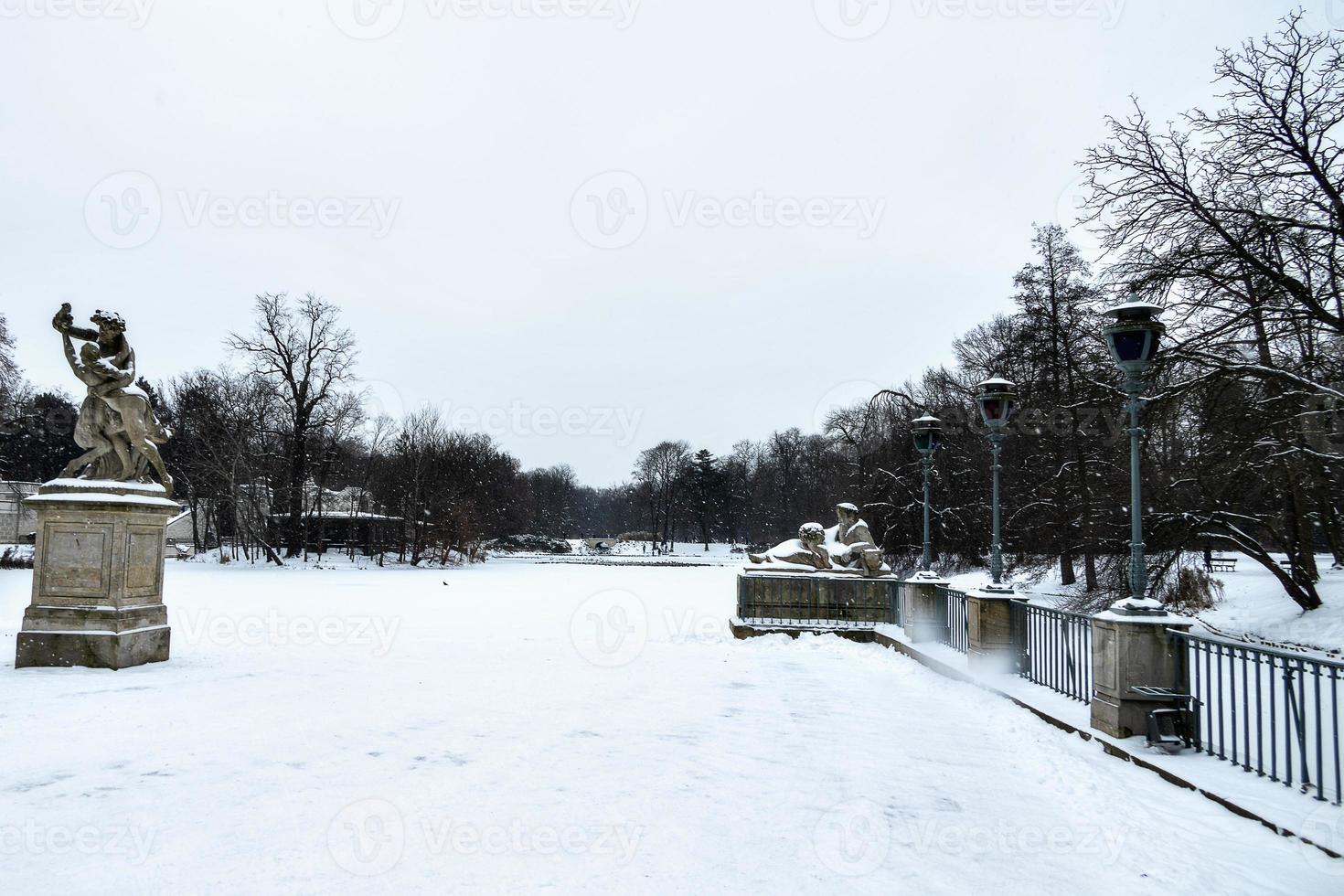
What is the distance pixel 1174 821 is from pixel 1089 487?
17224 mm

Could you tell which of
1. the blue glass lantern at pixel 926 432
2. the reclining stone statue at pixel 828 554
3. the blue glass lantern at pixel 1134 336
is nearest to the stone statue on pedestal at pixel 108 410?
the reclining stone statue at pixel 828 554

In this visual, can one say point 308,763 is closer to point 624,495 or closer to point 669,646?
point 669,646

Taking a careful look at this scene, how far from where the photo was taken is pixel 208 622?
49.5 ft

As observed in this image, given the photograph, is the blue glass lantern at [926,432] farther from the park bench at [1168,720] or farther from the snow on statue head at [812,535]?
the park bench at [1168,720]

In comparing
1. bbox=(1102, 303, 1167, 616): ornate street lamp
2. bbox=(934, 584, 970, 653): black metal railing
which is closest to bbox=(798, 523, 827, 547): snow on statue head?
bbox=(934, 584, 970, 653): black metal railing

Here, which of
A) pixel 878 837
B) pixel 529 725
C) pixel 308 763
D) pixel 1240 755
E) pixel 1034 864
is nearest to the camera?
pixel 1034 864

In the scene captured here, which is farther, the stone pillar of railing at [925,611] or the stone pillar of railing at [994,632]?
the stone pillar of railing at [925,611]

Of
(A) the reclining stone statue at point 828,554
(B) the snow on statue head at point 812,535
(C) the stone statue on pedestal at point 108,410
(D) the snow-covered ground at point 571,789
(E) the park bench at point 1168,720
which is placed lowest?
(D) the snow-covered ground at point 571,789

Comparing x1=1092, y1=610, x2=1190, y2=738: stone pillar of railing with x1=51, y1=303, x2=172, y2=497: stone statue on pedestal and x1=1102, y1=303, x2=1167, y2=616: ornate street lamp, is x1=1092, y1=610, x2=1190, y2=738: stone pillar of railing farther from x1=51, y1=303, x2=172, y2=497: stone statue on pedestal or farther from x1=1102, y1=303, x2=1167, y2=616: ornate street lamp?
x1=51, y1=303, x2=172, y2=497: stone statue on pedestal

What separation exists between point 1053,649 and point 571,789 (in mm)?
6617

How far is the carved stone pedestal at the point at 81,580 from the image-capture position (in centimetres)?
972

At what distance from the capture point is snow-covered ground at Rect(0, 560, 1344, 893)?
4273 millimetres

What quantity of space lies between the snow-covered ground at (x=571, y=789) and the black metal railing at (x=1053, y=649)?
812 millimetres

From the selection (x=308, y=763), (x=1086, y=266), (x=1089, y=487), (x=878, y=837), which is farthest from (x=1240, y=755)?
(x=1086, y=266)
